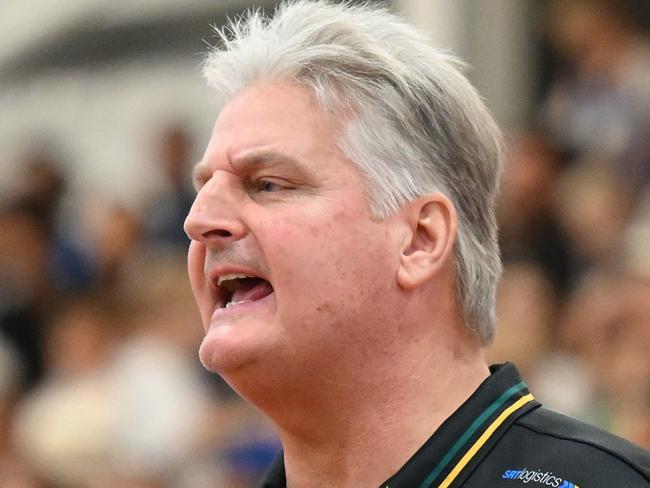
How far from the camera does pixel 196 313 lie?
7.69m

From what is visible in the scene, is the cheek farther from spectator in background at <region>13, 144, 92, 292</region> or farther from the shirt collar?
spectator in background at <region>13, 144, 92, 292</region>

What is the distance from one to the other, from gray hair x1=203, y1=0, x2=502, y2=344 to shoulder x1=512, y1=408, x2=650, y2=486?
26 centimetres

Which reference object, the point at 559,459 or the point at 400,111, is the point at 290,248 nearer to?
the point at 400,111

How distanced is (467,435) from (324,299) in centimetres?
38

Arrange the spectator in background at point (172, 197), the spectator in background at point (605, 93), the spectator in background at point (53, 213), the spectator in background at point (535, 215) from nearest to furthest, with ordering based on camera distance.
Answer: the spectator in background at point (535, 215), the spectator in background at point (605, 93), the spectator in background at point (172, 197), the spectator in background at point (53, 213)

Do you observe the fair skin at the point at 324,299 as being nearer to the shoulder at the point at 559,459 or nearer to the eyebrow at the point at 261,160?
the eyebrow at the point at 261,160

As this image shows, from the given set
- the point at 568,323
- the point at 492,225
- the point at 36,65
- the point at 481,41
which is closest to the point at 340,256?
the point at 492,225

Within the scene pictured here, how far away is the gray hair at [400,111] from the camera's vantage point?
9.84ft

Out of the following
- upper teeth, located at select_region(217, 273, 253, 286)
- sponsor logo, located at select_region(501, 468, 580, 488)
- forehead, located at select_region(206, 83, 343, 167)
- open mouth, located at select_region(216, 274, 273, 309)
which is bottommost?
sponsor logo, located at select_region(501, 468, 580, 488)

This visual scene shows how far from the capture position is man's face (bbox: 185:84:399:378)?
2926mm

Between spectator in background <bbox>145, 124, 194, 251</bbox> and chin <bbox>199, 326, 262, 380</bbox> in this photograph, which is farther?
spectator in background <bbox>145, 124, 194, 251</bbox>

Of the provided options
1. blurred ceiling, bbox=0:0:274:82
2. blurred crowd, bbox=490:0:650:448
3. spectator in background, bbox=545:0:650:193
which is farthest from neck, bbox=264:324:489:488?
blurred ceiling, bbox=0:0:274:82

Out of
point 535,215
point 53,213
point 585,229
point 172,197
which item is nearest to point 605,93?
point 535,215

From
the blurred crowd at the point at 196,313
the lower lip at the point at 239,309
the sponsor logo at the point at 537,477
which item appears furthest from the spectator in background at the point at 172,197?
the sponsor logo at the point at 537,477
